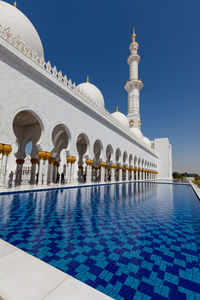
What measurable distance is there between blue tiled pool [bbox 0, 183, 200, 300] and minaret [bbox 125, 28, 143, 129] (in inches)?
1143

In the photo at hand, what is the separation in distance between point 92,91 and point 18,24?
8.45 m

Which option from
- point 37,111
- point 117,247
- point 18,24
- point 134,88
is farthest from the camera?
point 134,88

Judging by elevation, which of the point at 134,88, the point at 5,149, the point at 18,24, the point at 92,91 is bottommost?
the point at 5,149

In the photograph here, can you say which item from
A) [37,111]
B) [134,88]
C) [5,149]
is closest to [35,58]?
[37,111]

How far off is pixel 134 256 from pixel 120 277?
557 mm

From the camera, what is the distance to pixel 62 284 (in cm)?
143

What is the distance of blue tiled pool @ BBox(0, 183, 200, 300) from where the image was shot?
5.81ft

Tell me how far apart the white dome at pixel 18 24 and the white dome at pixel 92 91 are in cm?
664

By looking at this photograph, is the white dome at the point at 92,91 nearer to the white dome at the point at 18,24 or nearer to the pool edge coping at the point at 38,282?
the white dome at the point at 18,24

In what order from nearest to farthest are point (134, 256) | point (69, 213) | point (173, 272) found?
point (173, 272) < point (134, 256) < point (69, 213)

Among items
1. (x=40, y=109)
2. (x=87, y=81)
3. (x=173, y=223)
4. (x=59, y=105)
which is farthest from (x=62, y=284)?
(x=87, y=81)

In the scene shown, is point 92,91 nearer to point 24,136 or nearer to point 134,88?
point 24,136

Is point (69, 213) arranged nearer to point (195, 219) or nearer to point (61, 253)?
point (61, 253)

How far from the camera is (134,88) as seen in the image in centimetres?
3209
